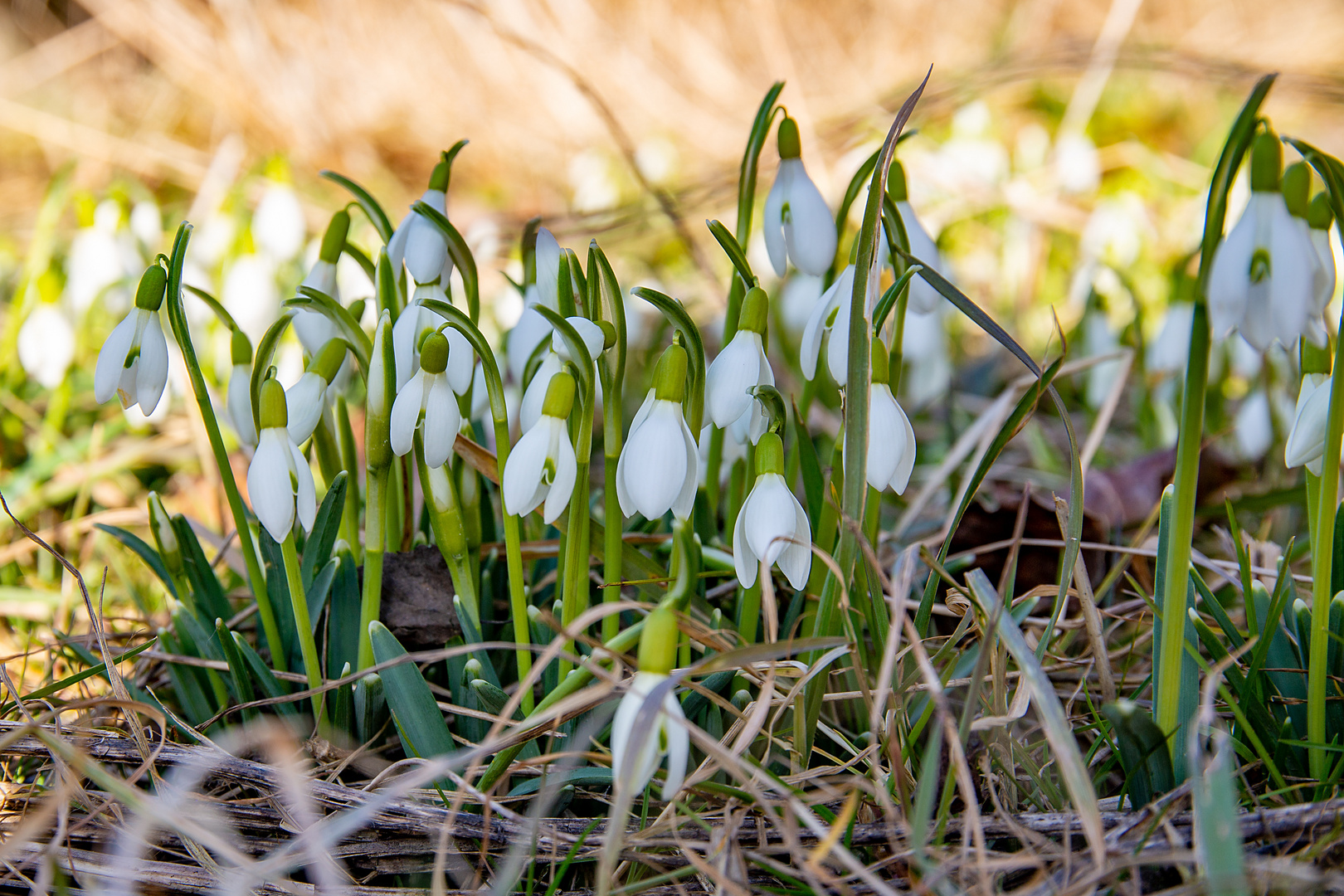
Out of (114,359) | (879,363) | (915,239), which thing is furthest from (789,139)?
(114,359)

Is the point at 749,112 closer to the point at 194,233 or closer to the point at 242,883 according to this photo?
the point at 194,233

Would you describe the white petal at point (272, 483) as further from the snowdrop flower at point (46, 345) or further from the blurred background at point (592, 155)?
the snowdrop flower at point (46, 345)

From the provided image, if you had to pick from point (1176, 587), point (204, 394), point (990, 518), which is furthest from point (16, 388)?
point (1176, 587)

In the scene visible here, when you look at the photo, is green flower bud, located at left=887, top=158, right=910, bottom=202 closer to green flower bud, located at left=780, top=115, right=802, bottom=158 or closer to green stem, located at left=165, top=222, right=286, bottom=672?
green flower bud, located at left=780, top=115, right=802, bottom=158

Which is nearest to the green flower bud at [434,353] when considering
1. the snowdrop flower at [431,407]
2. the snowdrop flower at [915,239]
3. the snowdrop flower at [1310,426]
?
the snowdrop flower at [431,407]

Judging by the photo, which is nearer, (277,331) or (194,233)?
(277,331)

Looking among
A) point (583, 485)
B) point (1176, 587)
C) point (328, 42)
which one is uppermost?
point (328, 42)

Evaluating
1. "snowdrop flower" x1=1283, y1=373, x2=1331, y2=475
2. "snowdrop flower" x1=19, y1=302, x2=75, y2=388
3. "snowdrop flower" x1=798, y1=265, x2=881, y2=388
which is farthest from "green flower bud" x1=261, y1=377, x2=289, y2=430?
"snowdrop flower" x1=19, y1=302, x2=75, y2=388
